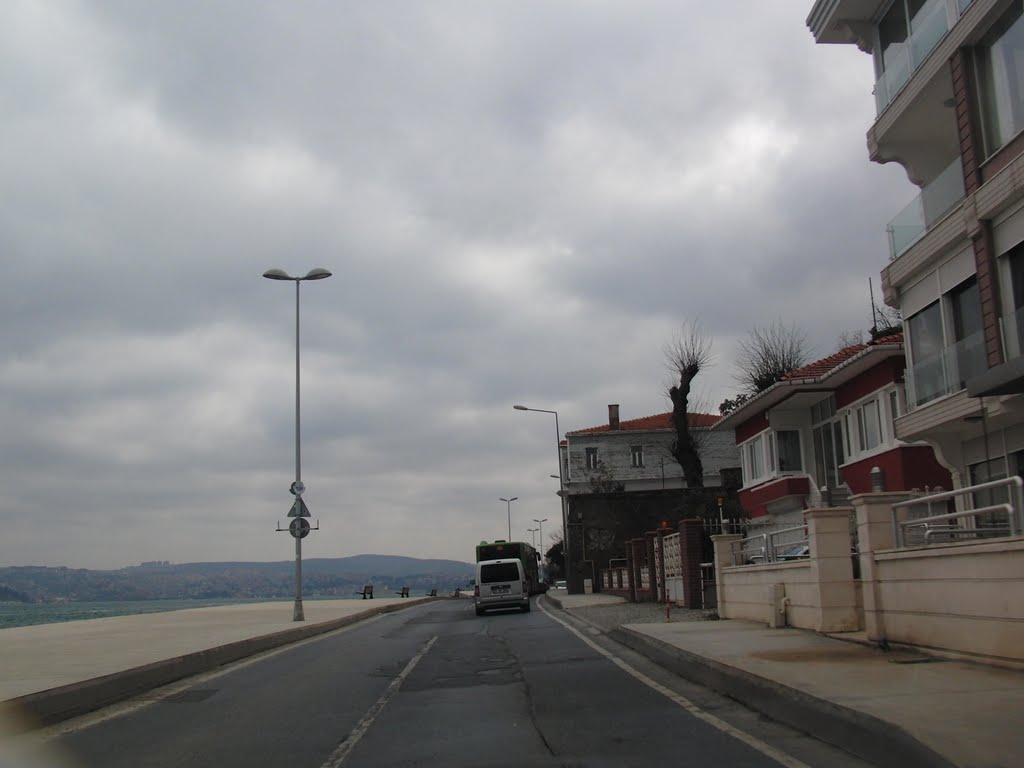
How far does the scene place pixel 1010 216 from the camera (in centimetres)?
1755

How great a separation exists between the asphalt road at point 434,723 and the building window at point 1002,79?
1181 centimetres

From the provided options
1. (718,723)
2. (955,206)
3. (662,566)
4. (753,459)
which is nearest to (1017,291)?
(955,206)

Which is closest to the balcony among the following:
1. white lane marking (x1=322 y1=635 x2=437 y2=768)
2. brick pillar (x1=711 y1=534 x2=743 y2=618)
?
brick pillar (x1=711 y1=534 x2=743 y2=618)

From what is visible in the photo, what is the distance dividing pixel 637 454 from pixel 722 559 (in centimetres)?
5127

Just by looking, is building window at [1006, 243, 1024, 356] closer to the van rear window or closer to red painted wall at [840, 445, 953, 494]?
red painted wall at [840, 445, 953, 494]

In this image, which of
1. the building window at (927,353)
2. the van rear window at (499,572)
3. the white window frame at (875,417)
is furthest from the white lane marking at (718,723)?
the van rear window at (499,572)

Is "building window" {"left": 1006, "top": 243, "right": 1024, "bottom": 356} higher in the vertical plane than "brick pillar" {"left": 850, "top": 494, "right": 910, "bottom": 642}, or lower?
higher

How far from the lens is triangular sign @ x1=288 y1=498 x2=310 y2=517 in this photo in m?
28.2

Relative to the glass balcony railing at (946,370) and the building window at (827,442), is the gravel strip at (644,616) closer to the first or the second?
the glass balcony railing at (946,370)

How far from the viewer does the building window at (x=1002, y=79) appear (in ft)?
56.6

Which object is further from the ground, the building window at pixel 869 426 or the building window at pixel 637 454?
the building window at pixel 637 454

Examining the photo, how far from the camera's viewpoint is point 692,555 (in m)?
26.2

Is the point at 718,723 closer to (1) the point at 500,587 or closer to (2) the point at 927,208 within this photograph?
(2) the point at 927,208

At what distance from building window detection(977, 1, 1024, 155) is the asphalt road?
38.7ft
